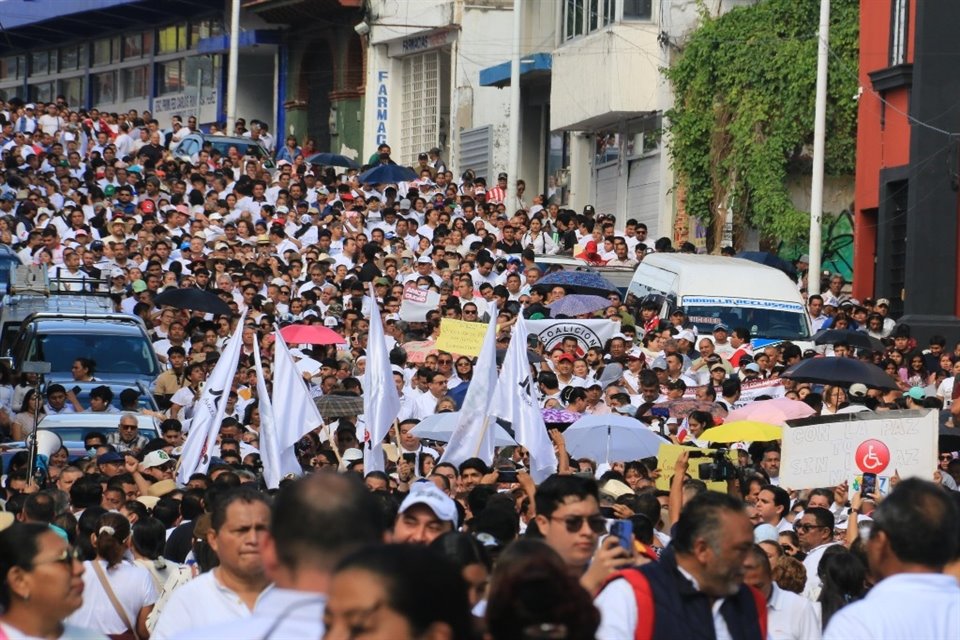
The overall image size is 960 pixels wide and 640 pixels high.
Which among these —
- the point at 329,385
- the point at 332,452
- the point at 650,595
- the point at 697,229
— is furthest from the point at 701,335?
the point at 650,595

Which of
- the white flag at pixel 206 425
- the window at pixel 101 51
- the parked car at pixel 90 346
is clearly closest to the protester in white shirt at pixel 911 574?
the white flag at pixel 206 425

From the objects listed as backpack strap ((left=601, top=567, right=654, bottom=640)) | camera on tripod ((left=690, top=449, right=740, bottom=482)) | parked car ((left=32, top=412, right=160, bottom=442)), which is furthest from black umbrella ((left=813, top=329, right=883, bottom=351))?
backpack strap ((left=601, top=567, right=654, bottom=640))

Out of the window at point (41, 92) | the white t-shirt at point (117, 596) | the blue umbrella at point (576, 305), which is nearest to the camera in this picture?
the white t-shirt at point (117, 596)

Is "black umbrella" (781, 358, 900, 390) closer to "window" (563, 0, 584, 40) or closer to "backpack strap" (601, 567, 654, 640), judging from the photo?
"backpack strap" (601, 567, 654, 640)

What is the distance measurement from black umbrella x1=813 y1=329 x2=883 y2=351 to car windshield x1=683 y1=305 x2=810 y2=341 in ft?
3.99

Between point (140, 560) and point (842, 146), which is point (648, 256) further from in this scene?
point (140, 560)

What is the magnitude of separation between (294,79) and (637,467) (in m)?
38.2

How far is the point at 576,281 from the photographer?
24375mm

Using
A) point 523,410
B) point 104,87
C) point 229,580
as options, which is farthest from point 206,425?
point 104,87

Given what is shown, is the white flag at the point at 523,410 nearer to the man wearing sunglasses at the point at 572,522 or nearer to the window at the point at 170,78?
the man wearing sunglasses at the point at 572,522

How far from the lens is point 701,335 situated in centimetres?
2319

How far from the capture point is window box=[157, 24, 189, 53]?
54688 millimetres

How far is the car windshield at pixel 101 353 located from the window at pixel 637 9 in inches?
687

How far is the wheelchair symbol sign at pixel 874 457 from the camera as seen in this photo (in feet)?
39.1
